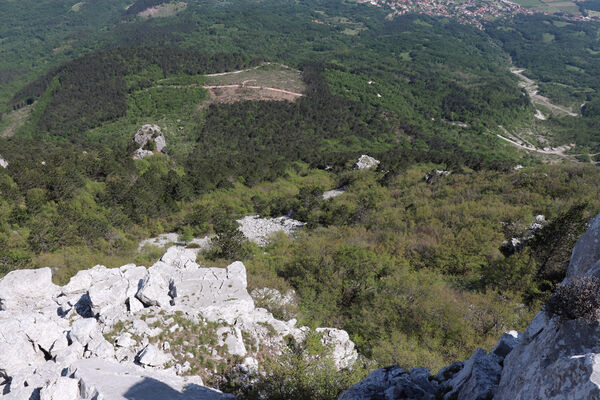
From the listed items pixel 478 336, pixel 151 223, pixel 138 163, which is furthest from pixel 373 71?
pixel 478 336

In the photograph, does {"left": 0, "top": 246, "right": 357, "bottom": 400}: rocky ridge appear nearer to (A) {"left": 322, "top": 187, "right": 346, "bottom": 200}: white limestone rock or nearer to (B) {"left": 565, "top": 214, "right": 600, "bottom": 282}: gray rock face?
(B) {"left": 565, "top": 214, "right": 600, "bottom": 282}: gray rock face

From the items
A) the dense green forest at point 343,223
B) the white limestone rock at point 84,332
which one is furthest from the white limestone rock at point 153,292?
the dense green forest at point 343,223

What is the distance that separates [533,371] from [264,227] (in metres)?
31.5

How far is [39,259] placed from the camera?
2080 cm

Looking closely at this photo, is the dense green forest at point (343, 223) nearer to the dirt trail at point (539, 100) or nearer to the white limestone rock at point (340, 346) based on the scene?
the white limestone rock at point (340, 346)

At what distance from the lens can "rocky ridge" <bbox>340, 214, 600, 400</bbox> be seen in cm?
477

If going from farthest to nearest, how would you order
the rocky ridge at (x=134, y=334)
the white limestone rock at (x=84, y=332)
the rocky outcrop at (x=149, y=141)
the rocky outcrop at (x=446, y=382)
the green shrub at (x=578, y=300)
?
the rocky outcrop at (x=149, y=141), the white limestone rock at (x=84, y=332), the rocky ridge at (x=134, y=334), the rocky outcrop at (x=446, y=382), the green shrub at (x=578, y=300)

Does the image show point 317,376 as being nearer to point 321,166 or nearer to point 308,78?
point 321,166

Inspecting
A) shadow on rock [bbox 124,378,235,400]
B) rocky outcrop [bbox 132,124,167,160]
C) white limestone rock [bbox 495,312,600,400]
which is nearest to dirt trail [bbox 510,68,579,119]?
rocky outcrop [bbox 132,124,167,160]

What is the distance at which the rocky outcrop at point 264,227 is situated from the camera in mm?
32500

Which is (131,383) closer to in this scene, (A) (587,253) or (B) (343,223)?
(A) (587,253)

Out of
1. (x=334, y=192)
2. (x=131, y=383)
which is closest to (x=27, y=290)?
(x=131, y=383)

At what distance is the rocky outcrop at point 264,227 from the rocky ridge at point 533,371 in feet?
72.9

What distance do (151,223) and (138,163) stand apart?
65.9ft
